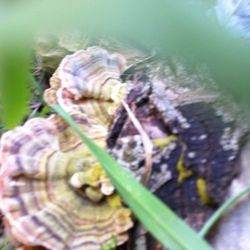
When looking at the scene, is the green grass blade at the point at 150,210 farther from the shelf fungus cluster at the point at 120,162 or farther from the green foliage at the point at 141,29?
the green foliage at the point at 141,29

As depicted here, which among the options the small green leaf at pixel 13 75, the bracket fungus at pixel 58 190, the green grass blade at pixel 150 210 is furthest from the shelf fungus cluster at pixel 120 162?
the small green leaf at pixel 13 75

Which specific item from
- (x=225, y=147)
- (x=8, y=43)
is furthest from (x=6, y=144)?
(x=8, y=43)

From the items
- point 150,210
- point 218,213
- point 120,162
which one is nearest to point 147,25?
point 150,210

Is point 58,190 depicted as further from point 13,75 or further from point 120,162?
point 13,75

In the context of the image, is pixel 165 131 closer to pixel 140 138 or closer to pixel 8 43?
pixel 140 138

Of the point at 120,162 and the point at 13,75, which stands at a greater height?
the point at 13,75

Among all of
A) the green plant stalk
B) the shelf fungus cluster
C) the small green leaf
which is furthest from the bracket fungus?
the small green leaf
